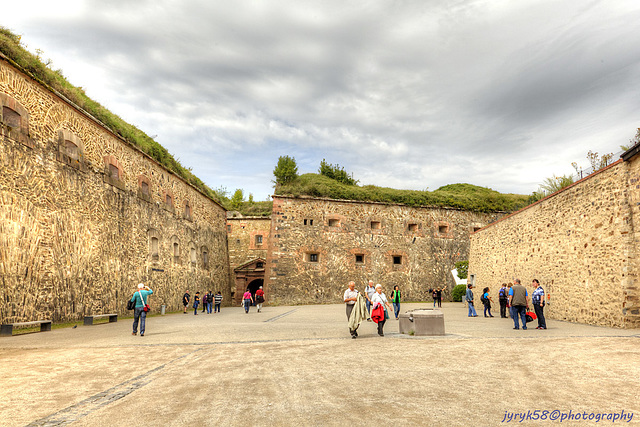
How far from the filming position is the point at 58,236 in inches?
525

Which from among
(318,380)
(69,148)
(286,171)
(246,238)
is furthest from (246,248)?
(318,380)

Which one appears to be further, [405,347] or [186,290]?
[186,290]

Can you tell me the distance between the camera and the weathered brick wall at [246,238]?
3462 centimetres

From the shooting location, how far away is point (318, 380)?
5059 mm

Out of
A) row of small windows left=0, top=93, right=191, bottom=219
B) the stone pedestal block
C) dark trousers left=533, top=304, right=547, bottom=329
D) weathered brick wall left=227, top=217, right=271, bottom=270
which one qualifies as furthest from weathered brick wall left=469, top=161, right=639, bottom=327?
weathered brick wall left=227, top=217, right=271, bottom=270

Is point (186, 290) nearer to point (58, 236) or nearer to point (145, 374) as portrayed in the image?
point (58, 236)

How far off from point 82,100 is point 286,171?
16.4 metres

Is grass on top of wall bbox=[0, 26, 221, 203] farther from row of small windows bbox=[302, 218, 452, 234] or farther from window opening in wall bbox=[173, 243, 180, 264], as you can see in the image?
row of small windows bbox=[302, 218, 452, 234]

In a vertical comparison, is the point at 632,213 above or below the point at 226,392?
above

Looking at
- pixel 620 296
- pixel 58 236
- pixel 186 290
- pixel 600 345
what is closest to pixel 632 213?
pixel 620 296

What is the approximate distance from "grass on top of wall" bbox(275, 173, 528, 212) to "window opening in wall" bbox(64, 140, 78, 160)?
14.7 metres

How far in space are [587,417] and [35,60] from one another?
17402 millimetres

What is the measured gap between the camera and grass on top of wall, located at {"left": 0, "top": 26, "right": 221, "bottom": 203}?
12.9m

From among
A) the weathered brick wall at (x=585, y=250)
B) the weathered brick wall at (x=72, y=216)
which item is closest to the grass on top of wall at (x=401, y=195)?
the weathered brick wall at (x=72, y=216)
